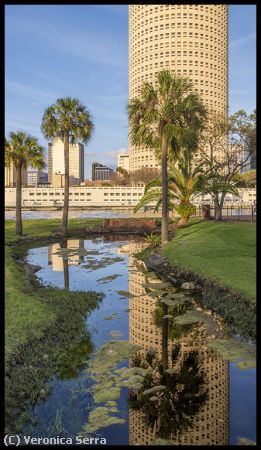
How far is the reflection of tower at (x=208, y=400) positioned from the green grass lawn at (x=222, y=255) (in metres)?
3.79

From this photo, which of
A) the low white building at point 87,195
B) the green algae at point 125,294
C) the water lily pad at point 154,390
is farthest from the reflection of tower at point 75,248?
the low white building at point 87,195

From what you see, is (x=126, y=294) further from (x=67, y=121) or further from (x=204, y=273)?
(x=67, y=121)

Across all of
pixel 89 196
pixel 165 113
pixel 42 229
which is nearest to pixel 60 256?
pixel 165 113

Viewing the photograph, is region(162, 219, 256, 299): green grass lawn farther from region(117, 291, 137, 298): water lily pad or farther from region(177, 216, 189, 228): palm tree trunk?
region(177, 216, 189, 228): palm tree trunk

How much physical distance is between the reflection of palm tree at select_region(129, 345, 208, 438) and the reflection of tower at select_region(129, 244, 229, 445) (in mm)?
139

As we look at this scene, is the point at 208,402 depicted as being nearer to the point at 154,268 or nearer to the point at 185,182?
the point at 154,268

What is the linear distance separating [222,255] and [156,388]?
44.4 feet

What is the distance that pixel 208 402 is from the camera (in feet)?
26.1

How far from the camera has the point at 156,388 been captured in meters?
8.13

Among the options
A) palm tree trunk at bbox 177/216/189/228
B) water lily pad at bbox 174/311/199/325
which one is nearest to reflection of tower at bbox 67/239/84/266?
palm tree trunk at bbox 177/216/189/228

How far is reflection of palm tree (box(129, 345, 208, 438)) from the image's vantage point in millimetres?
7188

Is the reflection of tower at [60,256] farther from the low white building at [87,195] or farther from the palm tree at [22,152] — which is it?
the low white building at [87,195]

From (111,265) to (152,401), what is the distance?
675 inches
